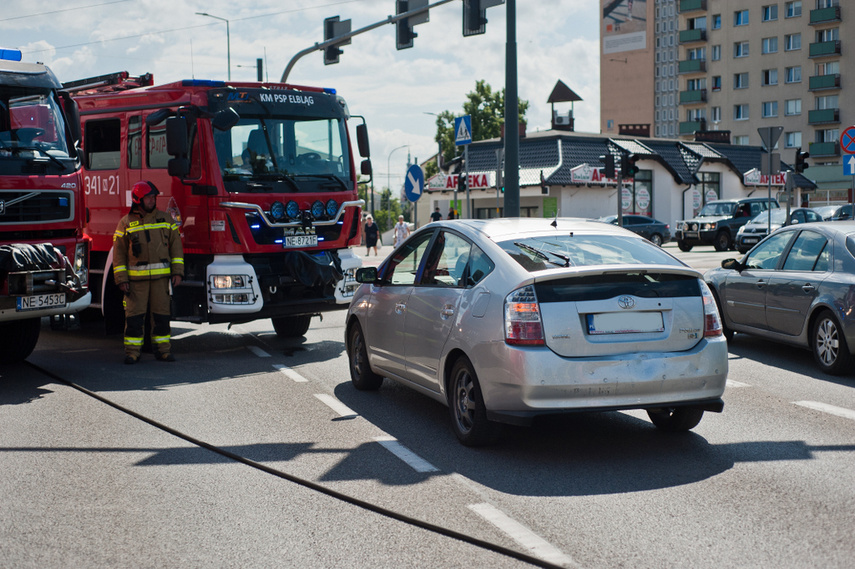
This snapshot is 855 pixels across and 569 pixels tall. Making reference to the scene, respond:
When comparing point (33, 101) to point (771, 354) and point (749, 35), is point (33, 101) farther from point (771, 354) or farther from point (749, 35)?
point (749, 35)

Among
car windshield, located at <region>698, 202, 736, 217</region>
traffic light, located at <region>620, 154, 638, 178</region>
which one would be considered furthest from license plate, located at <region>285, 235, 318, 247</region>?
car windshield, located at <region>698, 202, 736, 217</region>

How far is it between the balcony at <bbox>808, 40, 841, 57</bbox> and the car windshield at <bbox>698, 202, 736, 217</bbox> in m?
46.7

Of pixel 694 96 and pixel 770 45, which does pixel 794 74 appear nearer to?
pixel 770 45

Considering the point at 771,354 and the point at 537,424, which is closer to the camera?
the point at 537,424

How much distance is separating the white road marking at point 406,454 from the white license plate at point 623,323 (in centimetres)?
130

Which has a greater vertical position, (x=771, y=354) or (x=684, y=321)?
(x=684, y=321)

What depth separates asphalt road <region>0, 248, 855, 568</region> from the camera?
466 centimetres

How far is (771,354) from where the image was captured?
1152 cm

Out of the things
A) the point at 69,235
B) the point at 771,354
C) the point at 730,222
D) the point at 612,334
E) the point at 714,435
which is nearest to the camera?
the point at 612,334

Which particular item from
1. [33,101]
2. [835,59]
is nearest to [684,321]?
[33,101]

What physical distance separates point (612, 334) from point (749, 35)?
86531 mm

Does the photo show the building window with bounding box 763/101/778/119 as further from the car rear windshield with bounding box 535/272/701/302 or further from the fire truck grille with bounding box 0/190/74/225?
the car rear windshield with bounding box 535/272/701/302

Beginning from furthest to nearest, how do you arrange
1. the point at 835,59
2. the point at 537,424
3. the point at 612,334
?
the point at 835,59 < the point at 537,424 < the point at 612,334

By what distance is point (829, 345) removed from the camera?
9.91 m
